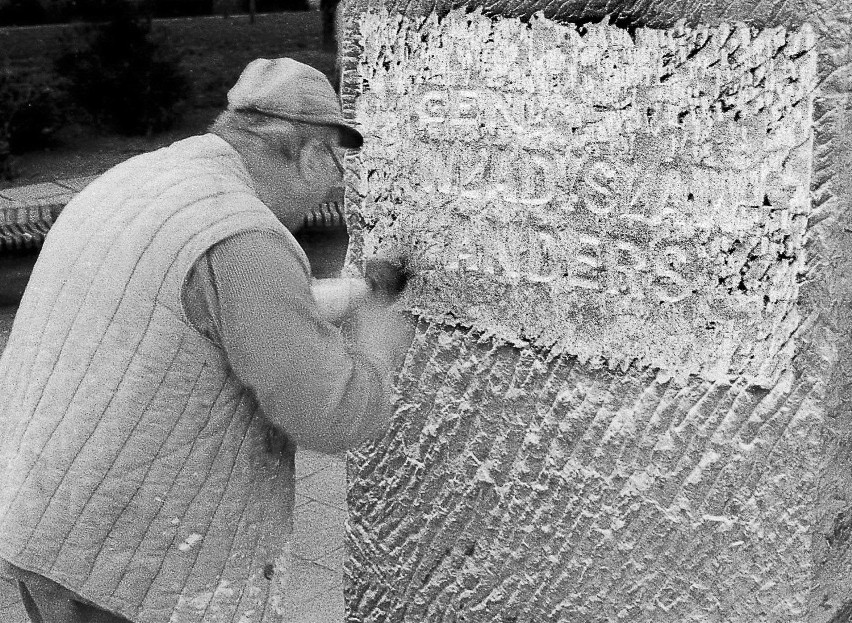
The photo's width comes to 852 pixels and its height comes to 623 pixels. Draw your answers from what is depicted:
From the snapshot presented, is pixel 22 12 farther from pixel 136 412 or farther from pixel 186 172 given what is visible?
pixel 136 412

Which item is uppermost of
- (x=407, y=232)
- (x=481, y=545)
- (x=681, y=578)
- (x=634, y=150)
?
(x=634, y=150)

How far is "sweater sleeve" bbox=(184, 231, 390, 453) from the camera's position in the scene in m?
1.66

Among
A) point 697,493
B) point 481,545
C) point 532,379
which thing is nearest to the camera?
point 697,493

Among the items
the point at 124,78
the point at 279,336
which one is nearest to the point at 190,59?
the point at 124,78

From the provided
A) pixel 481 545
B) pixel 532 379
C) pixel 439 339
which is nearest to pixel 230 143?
pixel 439 339

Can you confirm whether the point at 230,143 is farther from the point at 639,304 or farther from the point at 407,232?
the point at 639,304

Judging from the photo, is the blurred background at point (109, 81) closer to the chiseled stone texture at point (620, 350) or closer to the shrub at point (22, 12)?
the shrub at point (22, 12)

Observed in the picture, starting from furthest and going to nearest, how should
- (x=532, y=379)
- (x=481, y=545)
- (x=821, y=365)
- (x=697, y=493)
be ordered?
(x=481, y=545), (x=532, y=379), (x=697, y=493), (x=821, y=365)

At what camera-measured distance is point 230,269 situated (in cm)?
166

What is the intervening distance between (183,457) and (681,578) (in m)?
Result: 0.78

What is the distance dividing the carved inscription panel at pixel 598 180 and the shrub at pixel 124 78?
31.4 ft

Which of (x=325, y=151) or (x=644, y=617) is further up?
(x=325, y=151)

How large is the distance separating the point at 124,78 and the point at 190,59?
96.7 inches

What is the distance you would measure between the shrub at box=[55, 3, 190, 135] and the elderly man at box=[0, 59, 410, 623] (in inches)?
374
